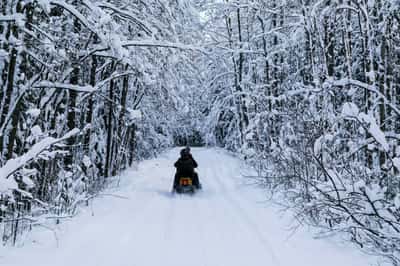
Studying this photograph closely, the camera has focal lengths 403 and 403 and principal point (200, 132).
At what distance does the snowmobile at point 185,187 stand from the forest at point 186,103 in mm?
2043

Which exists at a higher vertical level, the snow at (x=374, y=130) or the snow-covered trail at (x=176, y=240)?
the snow at (x=374, y=130)

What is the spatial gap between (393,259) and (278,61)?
12234 millimetres

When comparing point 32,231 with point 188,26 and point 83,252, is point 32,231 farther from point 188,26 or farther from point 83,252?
point 188,26

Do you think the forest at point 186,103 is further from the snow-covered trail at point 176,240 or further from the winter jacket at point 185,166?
the winter jacket at point 185,166

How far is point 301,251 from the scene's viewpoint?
555cm

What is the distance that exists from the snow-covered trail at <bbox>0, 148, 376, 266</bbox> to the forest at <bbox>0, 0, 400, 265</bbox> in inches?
14.5

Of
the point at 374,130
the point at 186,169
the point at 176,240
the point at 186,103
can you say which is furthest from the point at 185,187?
the point at 374,130

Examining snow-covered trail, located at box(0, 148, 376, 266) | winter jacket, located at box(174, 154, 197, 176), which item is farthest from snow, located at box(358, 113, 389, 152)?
winter jacket, located at box(174, 154, 197, 176)

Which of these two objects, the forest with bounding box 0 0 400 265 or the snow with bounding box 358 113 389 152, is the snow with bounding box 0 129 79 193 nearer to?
the forest with bounding box 0 0 400 265

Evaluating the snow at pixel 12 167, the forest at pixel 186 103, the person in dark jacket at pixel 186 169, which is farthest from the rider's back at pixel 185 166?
the snow at pixel 12 167

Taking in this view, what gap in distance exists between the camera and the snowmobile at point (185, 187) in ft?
37.9

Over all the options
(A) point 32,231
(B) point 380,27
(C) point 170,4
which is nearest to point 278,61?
(C) point 170,4

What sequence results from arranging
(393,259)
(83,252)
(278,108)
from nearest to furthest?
1. (393,259)
2. (83,252)
3. (278,108)

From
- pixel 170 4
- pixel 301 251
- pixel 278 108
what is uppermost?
pixel 170 4
